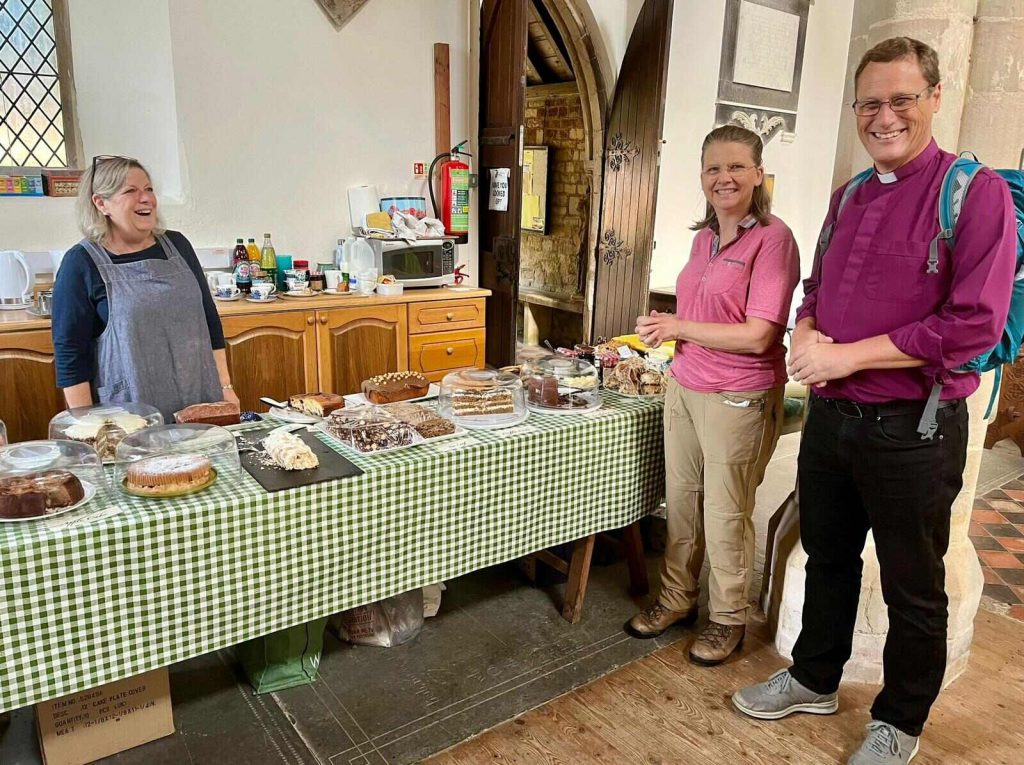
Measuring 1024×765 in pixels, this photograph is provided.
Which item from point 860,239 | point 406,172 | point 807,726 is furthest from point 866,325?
point 406,172

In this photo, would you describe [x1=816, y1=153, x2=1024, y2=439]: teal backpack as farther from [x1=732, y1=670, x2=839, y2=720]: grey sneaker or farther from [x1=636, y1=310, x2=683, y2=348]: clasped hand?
[x1=732, y1=670, x2=839, y2=720]: grey sneaker

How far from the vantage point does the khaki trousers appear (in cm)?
227

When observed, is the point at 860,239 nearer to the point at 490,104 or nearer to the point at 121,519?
the point at 121,519

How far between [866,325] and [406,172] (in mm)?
3668

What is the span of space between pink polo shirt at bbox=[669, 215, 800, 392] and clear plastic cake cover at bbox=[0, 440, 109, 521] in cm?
165

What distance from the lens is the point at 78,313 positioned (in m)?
2.32

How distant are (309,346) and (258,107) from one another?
4.64 feet

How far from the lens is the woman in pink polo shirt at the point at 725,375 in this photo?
2.15 m

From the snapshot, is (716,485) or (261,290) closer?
→ (716,485)

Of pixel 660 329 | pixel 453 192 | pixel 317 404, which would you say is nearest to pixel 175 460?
Result: pixel 317 404

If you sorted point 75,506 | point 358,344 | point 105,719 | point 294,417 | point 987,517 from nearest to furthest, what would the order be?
point 75,506
point 105,719
point 294,417
point 987,517
point 358,344

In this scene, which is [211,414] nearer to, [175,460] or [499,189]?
[175,460]

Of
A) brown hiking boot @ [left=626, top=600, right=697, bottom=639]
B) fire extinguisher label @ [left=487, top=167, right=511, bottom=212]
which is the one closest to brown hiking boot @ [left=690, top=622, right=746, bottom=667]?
brown hiking boot @ [left=626, top=600, right=697, bottom=639]

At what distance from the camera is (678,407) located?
241cm
